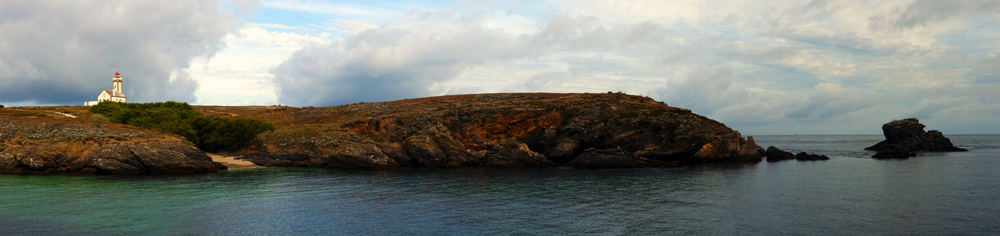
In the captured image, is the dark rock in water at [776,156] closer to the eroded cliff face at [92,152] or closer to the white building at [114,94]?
the eroded cliff face at [92,152]

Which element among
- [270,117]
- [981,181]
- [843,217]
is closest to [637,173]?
[843,217]

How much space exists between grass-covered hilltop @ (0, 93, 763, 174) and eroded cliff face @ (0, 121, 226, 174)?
11 cm

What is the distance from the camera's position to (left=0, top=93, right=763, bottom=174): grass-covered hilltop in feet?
181

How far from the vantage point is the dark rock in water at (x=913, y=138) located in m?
100

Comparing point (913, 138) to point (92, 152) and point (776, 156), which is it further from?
point (92, 152)

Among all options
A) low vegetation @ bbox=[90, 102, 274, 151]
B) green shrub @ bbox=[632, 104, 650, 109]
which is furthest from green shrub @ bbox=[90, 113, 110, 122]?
green shrub @ bbox=[632, 104, 650, 109]

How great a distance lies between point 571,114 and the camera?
249ft

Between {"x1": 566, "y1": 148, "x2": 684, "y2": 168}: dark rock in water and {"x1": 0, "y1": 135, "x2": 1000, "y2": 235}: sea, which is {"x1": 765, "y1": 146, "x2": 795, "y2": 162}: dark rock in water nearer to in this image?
{"x1": 566, "y1": 148, "x2": 684, "y2": 168}: dark rock in water

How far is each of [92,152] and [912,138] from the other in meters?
129

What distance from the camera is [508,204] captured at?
35.3 meters

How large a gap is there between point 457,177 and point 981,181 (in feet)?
154

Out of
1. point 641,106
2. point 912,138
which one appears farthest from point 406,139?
point 912,138

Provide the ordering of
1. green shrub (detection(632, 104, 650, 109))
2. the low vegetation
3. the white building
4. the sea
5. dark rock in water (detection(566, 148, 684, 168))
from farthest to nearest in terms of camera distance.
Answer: the white building, green shrub (detection(632, 104, 650, 109)), the low vegetation, dark rock in water (detection(566, 148, 684, 168)), the sea

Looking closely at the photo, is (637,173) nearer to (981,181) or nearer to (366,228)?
(981,181)
